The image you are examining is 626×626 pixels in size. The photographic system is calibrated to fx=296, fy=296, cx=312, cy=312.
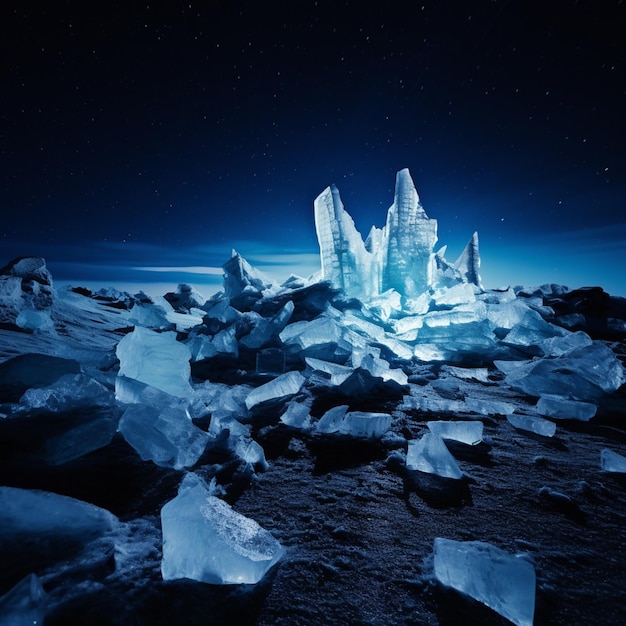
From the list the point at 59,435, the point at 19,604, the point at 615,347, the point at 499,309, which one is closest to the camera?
the point at 19,604

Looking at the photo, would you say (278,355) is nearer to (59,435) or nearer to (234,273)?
(59,435)

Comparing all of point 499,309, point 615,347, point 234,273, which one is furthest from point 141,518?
point 234,273

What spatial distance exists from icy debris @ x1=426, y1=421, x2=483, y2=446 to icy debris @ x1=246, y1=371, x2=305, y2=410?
3.14ft

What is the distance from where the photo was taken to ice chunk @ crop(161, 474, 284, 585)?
0.75 m

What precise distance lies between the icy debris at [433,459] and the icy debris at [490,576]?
48cm

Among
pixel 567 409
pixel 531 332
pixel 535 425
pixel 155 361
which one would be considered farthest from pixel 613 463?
pixel 531 332

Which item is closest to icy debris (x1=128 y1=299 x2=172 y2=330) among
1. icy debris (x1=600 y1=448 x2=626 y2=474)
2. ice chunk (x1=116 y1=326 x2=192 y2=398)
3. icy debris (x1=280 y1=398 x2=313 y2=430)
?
ice chunk (x1=116 y1=326 x2=192 y2=398)

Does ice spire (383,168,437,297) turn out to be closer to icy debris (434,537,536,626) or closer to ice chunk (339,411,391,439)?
ice chunk (339,411,391,439)

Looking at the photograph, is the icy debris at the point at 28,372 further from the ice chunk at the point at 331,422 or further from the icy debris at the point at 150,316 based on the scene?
the icy debris at the point at 150,316

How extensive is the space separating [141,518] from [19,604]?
15.0 inches

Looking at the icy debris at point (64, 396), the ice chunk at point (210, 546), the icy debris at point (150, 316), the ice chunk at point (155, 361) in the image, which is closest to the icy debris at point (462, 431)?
the ice chunk at point (210, 546)

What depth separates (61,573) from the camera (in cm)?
73

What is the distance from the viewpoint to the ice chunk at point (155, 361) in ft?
6.88

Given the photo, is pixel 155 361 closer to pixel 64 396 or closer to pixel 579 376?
pixel 64 396
